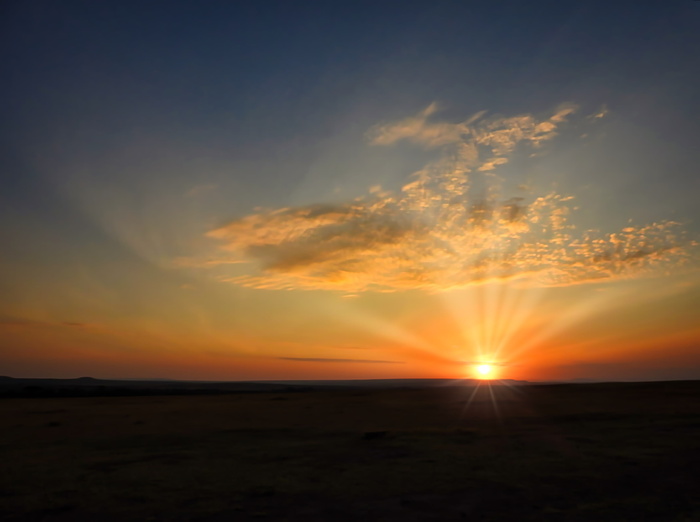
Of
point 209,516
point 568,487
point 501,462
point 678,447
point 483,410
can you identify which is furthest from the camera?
point 483,410

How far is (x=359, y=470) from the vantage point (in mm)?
15648

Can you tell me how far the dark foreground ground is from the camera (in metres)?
Answer: 11.5

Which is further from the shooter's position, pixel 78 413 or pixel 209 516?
pixel 78 413

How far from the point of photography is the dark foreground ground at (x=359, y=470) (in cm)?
1154

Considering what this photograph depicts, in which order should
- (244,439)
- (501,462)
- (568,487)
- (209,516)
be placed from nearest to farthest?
(209,516), (568,487), (501,462), (244,439)

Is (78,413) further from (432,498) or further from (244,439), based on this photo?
(432,498)

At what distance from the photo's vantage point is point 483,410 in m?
35.2

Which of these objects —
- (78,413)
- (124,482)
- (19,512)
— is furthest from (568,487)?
(78,413)

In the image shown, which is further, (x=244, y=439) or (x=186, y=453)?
(x=244, y=439)

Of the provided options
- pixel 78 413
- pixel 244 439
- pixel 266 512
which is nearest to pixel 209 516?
pixel 266 512

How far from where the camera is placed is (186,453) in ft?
63.6

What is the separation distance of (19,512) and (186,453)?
313 inches

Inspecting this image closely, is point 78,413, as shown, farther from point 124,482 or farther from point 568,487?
point 568,487

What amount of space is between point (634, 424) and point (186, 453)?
20.7m
